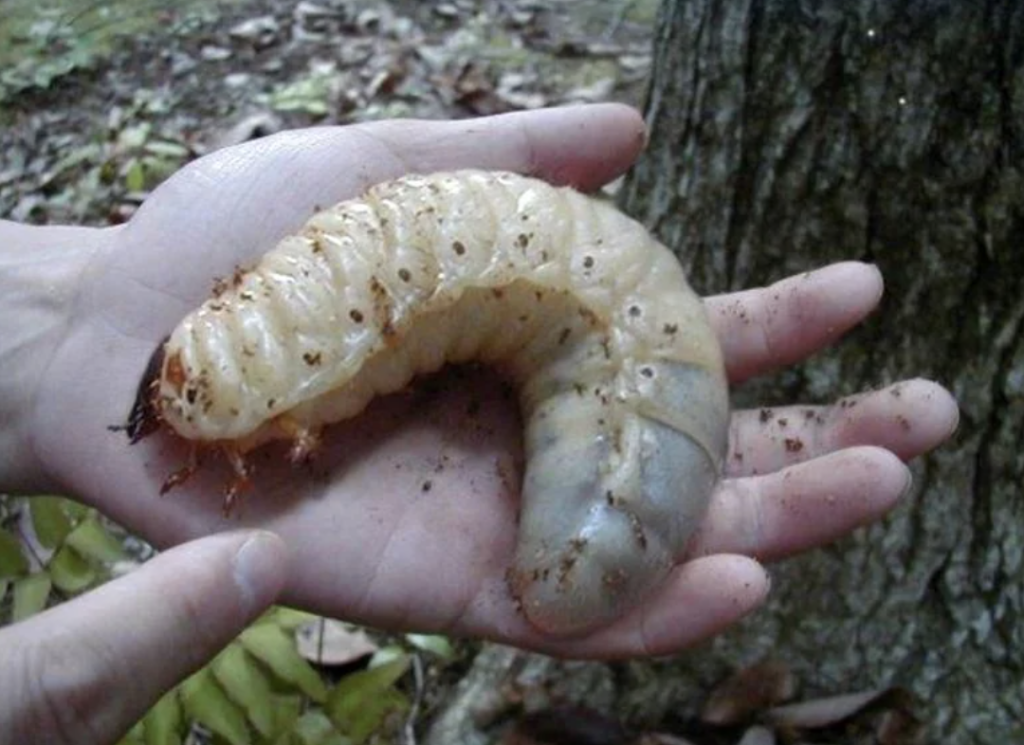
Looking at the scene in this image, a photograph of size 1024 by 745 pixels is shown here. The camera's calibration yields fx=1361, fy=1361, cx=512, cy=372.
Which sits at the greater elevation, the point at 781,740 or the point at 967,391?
the point at 967,391

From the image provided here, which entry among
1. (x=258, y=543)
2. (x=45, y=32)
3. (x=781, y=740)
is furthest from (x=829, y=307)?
(x=45, y=32)

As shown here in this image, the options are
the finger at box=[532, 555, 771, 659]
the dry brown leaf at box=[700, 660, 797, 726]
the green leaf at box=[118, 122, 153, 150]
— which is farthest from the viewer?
the green leaf at box=[118, 122, 153, 150]

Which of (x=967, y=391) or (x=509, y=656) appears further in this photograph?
(x=509, y=656)

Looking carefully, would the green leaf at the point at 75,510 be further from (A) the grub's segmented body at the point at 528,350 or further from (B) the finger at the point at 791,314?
(B) the finger at the point at 791,314

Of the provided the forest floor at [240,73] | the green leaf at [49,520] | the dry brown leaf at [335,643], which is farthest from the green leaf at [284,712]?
the forest floor at [240,73]

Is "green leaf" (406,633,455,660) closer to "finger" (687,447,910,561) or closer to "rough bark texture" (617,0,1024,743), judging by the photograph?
"rough bark texture" (617,0,1024,743)

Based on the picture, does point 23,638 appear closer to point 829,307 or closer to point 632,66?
point 829,307

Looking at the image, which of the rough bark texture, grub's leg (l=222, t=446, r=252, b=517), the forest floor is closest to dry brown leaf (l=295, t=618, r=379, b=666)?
the rough bark texture
